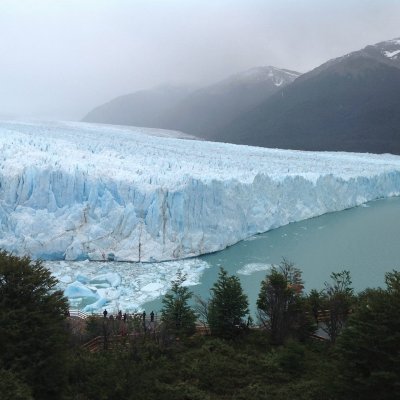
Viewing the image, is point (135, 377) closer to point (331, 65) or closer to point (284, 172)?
point (284, 172)

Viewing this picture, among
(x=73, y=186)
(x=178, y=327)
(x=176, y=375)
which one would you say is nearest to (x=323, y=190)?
(x=73, y=186)

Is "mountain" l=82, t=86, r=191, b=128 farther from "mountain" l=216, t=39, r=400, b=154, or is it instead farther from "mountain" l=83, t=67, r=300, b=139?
"mountain" l=216, t=39, r=400, b=154

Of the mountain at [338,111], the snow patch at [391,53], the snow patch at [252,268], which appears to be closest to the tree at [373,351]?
the snow patch at [252,268]

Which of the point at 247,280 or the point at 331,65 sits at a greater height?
the point at 331,65

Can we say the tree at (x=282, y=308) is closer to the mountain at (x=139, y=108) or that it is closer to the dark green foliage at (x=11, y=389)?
the dark green foliage at (x=11, y=389)

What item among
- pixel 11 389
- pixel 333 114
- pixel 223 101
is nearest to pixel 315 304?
pixel 11 389

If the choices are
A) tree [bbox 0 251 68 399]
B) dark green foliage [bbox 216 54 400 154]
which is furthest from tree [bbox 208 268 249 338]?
dark green foliage [bbox 216 54 400 154]

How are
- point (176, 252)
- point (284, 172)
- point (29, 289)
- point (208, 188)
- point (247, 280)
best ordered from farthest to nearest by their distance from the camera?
→ point (284, 172) → point (208, 188) → point (176, 252) → point (247, 280) → point (29, 289)
